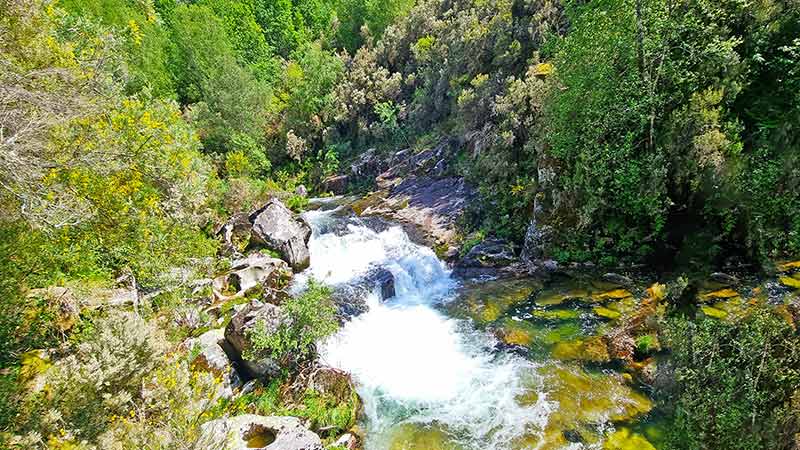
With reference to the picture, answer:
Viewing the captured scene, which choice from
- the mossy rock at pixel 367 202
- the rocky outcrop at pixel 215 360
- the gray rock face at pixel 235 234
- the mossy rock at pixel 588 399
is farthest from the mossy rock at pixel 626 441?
the mossy rock at pixel 367 202

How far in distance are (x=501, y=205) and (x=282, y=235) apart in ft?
33.0

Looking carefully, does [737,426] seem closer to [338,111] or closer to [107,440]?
[107,440]

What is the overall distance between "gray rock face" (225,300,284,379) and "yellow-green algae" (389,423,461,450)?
3667mm

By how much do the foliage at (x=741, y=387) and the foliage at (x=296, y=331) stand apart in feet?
27.0

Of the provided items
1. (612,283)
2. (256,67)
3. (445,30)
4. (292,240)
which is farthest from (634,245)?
(256,67)

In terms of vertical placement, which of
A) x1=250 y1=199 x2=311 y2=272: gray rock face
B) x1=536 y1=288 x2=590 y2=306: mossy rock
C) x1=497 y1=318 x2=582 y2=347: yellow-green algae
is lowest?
x1=497 y1=318 x2=582 y2=347: yellow-green algae

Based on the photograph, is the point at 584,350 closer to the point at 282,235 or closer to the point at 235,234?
the point at 282,235

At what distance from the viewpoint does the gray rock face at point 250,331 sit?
10.8m

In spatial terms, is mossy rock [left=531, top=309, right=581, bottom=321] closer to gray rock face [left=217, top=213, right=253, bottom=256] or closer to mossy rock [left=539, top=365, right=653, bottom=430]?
mossy rock [left=539, top=365, right=653, bottom=430]

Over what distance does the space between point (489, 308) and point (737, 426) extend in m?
8.26

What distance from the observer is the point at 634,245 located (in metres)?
14.1

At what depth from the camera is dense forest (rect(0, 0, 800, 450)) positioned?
6.31 metres

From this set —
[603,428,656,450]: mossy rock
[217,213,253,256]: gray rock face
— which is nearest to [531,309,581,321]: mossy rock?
[603,428,656,450]: mossy rock

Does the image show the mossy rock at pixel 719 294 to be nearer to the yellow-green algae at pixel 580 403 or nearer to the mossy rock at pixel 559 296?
the mossy rock at pixel 559 296
